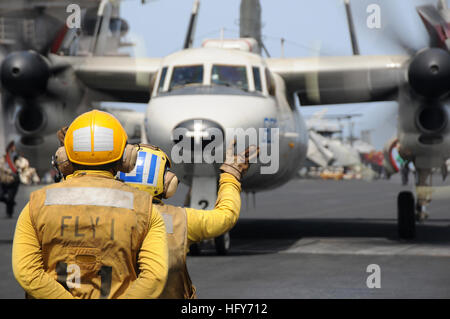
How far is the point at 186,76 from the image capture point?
11.8 metres

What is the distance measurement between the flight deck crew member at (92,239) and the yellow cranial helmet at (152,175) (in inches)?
23.9

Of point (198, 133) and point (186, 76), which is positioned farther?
point (186, 76)

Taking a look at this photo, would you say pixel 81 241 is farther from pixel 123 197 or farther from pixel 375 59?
pixel 375 59

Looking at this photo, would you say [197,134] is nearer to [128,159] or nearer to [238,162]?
[238,162]

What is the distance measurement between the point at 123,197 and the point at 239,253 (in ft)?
30.3

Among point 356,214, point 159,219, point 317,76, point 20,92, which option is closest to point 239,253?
point 317,76

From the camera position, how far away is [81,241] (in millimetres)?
2537

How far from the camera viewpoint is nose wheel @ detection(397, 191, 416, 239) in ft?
45.3

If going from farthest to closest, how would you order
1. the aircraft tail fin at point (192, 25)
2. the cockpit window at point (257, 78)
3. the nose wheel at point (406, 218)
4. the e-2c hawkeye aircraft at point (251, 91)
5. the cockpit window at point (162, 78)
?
the aircraft tail fin at point (192, 25) → the nose wheel at point (406, 218) → the cockpit window at point (257, 78) → the cockpit window at point (162, 78) → the e-2c hawkeye aircraft at point (251, 91)

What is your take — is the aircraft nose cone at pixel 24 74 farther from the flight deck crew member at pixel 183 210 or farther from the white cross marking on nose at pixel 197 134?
the flight deck crew member at pixel 183 210

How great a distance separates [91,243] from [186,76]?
9.39 metres

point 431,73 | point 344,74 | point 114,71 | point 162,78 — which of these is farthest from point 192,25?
point 431,73

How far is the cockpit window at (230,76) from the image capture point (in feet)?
38.3

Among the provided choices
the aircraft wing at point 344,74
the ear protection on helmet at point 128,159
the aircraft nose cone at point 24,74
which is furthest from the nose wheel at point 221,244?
the ear protection on helmet at point 128,159
